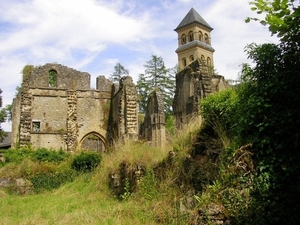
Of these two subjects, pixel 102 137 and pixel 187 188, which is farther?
pixel 102 137

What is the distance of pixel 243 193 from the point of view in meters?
5.58

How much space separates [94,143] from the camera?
32656mm

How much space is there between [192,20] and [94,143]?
41.9 m

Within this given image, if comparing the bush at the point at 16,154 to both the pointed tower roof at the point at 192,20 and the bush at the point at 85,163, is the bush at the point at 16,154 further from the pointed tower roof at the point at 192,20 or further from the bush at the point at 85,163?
the pointed tower roof at the point at 192,20

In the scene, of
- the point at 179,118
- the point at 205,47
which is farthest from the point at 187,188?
the point at 205,47

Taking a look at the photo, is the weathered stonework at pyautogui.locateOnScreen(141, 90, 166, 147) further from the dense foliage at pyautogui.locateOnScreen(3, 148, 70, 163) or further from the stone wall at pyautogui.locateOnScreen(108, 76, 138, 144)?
the dense foliage at pyautogui.locateOnScreen(3, 148, 70, 163)

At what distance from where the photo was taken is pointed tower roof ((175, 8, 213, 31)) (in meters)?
66.3

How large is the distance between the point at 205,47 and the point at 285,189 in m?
62.1

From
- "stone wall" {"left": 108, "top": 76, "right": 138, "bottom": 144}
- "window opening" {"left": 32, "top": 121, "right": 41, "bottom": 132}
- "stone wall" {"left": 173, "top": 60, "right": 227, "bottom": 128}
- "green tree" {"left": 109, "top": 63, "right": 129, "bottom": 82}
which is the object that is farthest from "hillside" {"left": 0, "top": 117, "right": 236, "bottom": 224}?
"green tree" {"left": 109, "top": 63, "right": 129, "bottom": 82}

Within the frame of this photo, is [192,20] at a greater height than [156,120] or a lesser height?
greater

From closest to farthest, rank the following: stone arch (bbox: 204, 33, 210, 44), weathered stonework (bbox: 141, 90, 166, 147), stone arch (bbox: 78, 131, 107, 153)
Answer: weathered stonework (bbox: 141, 90, 166, 147) → stone arch (bbox: 78, 131, 107, 153) → stone arch (bbox: 204, 33, 210, 44)

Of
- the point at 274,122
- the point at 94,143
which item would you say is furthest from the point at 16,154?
the point at 274,122

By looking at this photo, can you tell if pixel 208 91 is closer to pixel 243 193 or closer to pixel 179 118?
pixel 179 118

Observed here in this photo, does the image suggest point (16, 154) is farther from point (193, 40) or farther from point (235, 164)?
point (193, 40)
